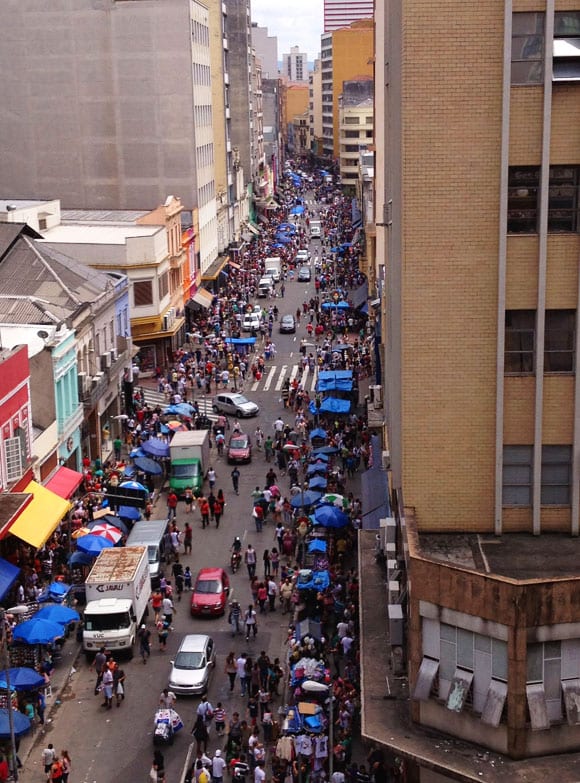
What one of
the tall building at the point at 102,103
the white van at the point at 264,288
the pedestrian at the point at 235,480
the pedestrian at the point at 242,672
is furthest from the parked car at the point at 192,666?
the white van at the point at 264,288

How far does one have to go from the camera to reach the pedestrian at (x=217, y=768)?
26359mm

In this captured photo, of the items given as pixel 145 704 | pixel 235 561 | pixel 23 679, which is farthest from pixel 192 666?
pixel 235 561

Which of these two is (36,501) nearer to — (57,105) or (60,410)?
(60,410)

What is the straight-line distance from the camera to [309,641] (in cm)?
3197

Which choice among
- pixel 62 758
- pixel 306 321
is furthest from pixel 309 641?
pixel 306 321

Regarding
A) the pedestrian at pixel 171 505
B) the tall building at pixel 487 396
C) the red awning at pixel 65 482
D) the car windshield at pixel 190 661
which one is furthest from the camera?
the pedestrian at pixel 171 505

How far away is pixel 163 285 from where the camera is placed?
6731cm

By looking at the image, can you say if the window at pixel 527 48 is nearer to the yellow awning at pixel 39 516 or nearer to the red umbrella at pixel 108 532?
the yellow awning at pixel 39 516

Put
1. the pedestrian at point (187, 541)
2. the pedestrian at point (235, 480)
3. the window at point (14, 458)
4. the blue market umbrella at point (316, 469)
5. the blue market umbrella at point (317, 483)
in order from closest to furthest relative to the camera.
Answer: the window at point (14, 458) → the pedestrian at point (187, 541) → the blue market umbrella at point (317, 483) → the blue market umbrella at point (316, 469) → the pedestrian at point (235, 480)

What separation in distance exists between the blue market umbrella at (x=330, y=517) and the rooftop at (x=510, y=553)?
16.8 m

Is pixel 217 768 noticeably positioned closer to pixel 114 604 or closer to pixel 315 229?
pixel 114 604

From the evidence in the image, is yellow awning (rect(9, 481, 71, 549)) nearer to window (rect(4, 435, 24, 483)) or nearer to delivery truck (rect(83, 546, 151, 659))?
window (rect(4, 435, 24, 483))

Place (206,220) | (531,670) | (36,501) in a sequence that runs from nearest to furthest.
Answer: (531,670), (36,501), (206,220)

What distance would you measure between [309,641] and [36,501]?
37.5 ft
